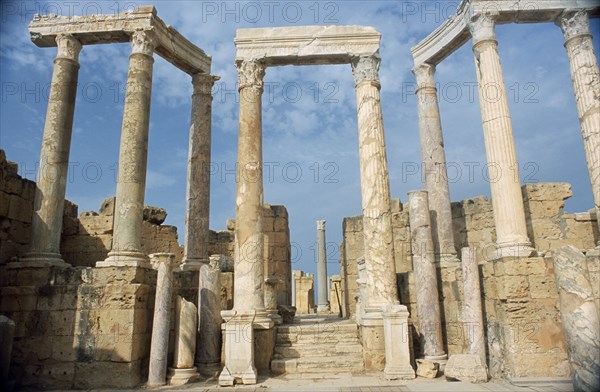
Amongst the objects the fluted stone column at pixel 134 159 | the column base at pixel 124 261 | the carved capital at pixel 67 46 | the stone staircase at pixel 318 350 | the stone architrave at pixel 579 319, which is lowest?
the stone staircase at pixel 318 350

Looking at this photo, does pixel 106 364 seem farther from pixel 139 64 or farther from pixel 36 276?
pixel 139 64

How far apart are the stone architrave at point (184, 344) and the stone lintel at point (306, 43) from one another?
7542mm

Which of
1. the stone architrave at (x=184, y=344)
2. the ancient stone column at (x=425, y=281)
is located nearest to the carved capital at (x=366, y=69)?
the ancient stone column at (x=425, y=281)

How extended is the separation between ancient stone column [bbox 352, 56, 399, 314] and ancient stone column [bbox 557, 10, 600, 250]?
18.0ft

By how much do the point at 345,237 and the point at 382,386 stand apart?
918 cm

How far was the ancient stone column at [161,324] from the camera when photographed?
9.79 m

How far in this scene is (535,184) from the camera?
14.2 metres

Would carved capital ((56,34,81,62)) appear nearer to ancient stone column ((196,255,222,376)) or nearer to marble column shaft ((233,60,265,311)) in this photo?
marble column shaft ((233,60,265,311))

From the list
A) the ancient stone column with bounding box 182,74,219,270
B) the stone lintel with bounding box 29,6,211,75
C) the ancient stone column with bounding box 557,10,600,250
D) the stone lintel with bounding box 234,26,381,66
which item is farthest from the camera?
the ancient stone column with bounding box 182,74,219,270

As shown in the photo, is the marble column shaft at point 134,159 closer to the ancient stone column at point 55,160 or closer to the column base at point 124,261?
the column base at point 124,261

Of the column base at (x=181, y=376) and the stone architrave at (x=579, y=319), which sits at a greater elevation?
the stone architrave at (x=579, y=319)

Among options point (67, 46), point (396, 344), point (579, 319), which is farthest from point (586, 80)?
point (67, 46)

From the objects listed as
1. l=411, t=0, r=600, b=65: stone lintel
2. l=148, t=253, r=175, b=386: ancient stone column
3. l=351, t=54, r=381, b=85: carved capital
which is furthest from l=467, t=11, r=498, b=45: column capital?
l=148, t=253, r=175, b=386: ancient stone column

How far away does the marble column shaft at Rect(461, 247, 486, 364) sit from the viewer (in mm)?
10281
